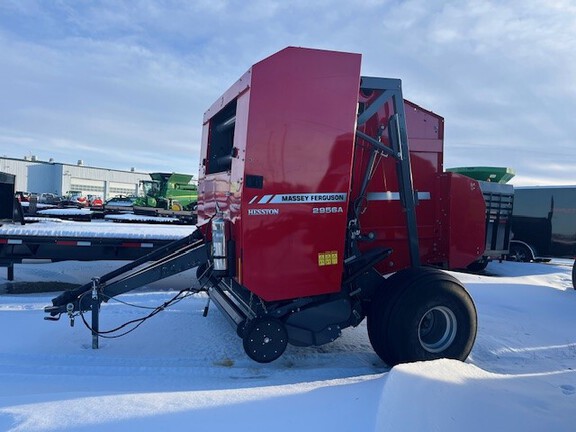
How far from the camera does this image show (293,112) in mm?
3785

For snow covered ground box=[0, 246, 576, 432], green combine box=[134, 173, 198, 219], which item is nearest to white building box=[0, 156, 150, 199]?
green combine box=[134, 173, 198, 219]

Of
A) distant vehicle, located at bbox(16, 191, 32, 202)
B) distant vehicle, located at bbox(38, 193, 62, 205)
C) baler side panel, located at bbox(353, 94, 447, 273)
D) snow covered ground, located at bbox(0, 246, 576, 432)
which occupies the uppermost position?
baler side panel, located at bbox(353, 94, 447, 273)

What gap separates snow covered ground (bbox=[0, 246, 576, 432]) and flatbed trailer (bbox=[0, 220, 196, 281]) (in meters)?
1.44

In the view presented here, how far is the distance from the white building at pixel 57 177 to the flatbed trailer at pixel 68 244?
59.6 m

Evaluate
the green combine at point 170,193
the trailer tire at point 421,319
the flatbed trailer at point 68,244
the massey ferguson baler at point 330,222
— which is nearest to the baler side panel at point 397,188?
the massey ferguson baler at point 330,222

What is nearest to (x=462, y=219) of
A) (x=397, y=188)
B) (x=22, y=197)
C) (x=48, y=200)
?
(x=397, y=188)

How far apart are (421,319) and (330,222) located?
126 centimetres

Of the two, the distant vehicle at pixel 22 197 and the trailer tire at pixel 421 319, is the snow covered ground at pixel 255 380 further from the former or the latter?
the distant vehicle at pixel 22 197

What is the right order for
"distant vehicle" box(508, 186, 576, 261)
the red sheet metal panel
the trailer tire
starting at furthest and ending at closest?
"distant vehicle" box(508, 186, 576, 261) < the trailer tire < the red sheet metal panel

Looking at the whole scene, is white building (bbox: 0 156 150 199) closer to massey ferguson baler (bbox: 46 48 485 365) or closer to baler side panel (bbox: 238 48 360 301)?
massey ferguson baler (bbox: 46 48 485 365)

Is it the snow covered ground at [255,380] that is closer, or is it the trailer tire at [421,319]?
the snow covered ground at [255,380]

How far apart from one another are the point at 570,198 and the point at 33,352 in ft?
52.2

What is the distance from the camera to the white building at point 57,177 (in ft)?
230

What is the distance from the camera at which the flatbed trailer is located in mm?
7457
